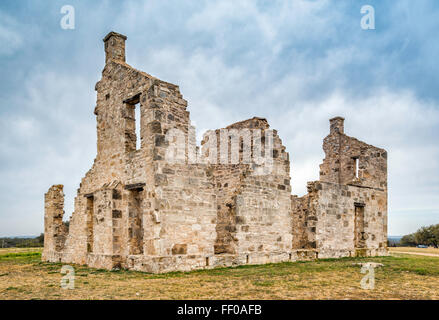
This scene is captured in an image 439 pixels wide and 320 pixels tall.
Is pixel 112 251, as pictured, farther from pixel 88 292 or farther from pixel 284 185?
pixel 284 185

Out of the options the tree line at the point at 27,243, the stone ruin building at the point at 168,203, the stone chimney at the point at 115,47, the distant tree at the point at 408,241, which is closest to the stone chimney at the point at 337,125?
the stone ruin building at the point at 168,203

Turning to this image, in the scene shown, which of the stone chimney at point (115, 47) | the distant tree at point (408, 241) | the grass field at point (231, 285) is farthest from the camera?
the distant tree at point (408, 241)

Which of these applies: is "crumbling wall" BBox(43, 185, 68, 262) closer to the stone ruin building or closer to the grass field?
the stone ruin building

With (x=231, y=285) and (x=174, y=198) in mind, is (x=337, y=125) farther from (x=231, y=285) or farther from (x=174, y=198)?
(x=231, y=285)

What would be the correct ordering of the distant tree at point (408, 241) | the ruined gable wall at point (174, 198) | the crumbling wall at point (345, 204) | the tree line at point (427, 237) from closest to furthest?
the ruined gable wall at point (174, 198)
the crumbling wall at point (345, 204)
the tree line at point (427, 237)
the distant tree at point (408, 241)

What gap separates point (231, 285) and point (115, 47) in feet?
31.5

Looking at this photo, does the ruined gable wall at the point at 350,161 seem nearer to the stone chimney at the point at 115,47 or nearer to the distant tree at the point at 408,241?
the stone chimney at the point at 115,47

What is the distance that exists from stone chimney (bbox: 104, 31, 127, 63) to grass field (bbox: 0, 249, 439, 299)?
290 inches

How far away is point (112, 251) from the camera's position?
38.4ft

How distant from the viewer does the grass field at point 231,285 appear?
7.07 meters

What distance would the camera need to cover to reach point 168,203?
10984mm

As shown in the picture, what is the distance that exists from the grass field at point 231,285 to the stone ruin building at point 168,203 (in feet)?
3.46

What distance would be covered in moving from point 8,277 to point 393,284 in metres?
9.42
